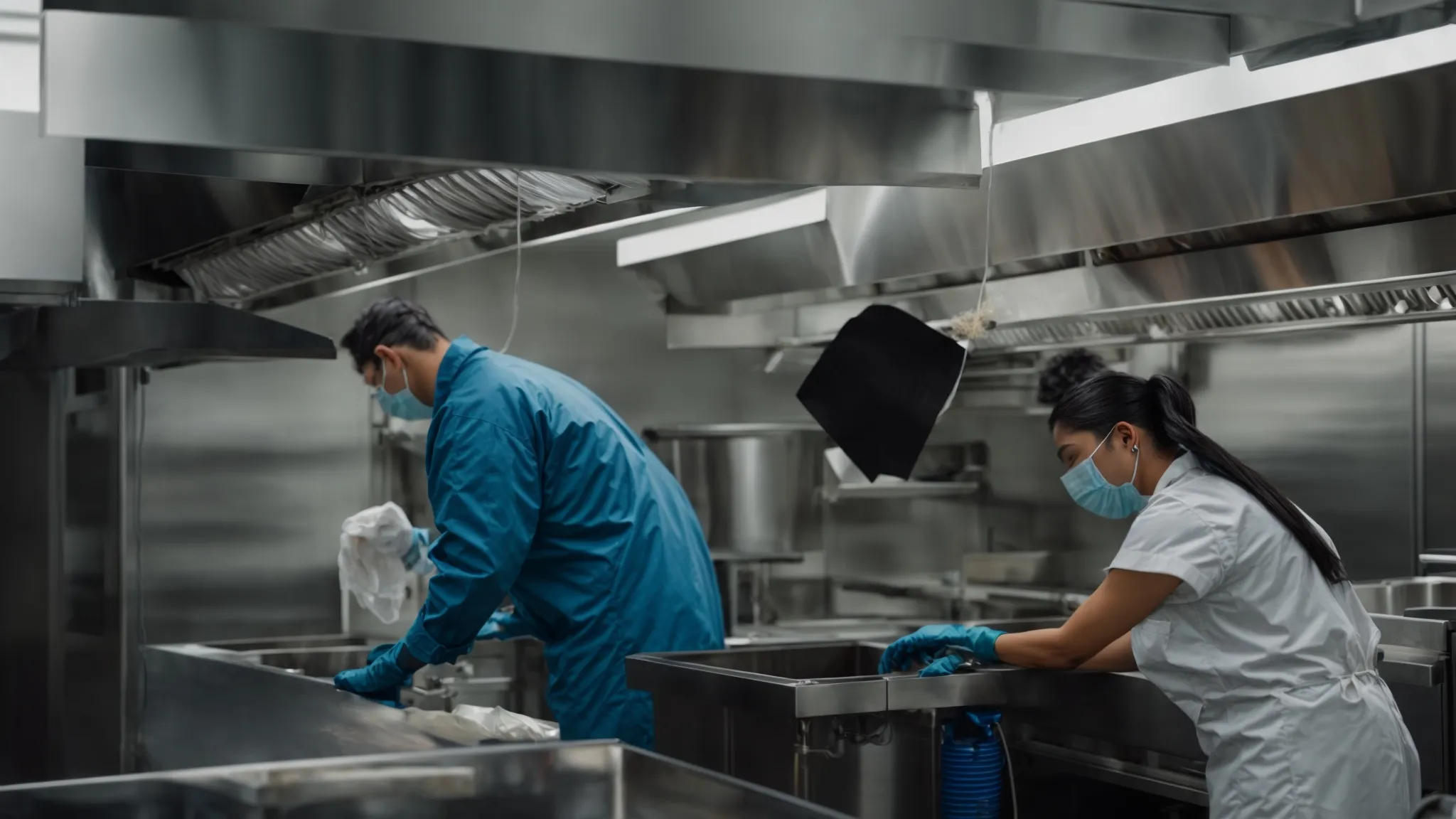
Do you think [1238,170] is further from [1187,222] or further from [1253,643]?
[1253,643]

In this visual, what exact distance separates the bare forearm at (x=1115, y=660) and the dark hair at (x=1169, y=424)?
32cm

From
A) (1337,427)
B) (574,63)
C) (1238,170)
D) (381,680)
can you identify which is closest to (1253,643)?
(1238,170)

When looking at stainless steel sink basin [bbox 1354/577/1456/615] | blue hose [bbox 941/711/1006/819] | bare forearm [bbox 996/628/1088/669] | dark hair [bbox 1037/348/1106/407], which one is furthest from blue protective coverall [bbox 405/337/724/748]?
stainless steel sink basin [bbox 1354/577/1456/615]

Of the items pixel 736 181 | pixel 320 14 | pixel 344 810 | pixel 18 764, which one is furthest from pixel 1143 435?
pixel 18 764

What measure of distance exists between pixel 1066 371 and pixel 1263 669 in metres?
1.99

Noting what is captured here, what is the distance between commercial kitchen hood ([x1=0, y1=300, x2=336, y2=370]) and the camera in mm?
2562

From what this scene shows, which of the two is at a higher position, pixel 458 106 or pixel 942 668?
pixel 458 106

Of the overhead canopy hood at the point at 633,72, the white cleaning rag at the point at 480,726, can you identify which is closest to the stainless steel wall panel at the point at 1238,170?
the overhead canopy hood at the point at 633,72

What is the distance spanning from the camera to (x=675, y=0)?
1371 mm

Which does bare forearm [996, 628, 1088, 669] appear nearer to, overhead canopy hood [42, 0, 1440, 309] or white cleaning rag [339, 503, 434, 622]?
overhead canopy hood [42, 0, 1440, 309]

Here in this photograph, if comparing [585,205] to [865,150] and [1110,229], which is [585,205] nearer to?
[865,150]

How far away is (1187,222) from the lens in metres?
2.69

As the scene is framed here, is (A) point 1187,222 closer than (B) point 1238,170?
No

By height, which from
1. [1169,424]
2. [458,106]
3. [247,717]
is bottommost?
[247,717]
